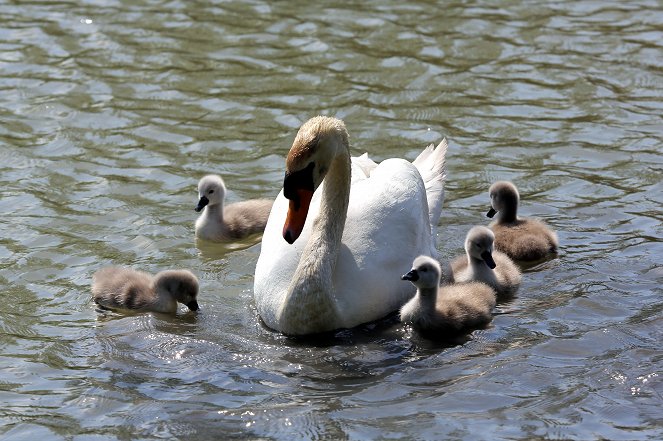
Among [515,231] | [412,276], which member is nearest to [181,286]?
[412,276]

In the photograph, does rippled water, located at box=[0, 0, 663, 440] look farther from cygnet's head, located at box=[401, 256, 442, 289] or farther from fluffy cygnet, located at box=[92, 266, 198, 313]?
cygnet's head, located at box=[401, 256, 442, 289]

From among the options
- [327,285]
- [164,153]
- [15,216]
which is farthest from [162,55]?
[327,285]

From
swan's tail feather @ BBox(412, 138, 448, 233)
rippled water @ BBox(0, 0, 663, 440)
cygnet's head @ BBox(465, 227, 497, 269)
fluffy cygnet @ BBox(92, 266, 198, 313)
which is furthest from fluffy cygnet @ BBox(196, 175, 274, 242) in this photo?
cygnet's head @ BBox(465, 227, 497, 269)

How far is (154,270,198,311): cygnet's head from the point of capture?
8961mm

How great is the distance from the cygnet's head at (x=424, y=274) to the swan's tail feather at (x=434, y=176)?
1.43 metres

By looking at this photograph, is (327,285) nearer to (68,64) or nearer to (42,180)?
(42,180)

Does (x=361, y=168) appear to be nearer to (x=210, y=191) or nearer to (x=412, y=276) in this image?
(x=210, y=191)

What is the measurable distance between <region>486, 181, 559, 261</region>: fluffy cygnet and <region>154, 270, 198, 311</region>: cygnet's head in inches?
99.7

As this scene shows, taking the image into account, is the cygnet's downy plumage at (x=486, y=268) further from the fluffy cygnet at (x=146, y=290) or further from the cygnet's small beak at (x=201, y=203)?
the cygnet's small beak at (x=201, y=203)

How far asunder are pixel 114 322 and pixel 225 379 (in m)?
1.43

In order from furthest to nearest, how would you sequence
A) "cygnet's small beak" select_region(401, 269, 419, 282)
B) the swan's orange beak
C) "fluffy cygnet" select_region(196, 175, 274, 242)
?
"fluffy cygnet" select_region(196, 175, 274, 242)
"cygnet's small beak" select_region(401, 269, 419, 282)
the swan's orange beak

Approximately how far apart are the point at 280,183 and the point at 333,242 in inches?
127

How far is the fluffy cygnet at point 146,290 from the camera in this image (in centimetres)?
898

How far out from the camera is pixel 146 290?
9172 mm
